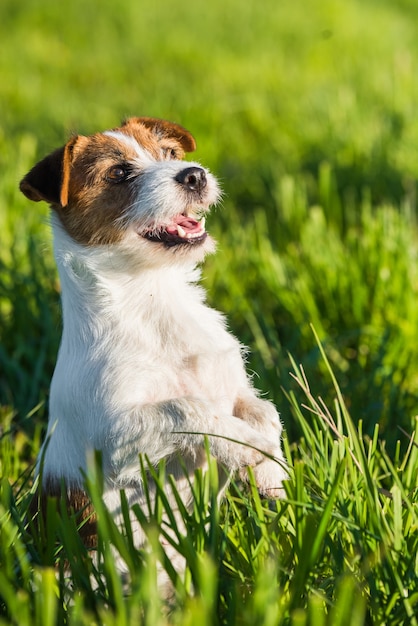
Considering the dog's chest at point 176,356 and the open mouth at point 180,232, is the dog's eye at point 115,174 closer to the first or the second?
the open mouth at point 180,232

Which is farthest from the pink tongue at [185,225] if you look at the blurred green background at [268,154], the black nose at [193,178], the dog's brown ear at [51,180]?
the blurred green background at [268,154]

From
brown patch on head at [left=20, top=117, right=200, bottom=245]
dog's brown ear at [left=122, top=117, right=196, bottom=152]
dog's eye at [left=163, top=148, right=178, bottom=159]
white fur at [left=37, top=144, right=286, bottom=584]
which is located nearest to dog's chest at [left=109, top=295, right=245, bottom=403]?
white fur at [left=37, top=144, right=286, bottom=584]

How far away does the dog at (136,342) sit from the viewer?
6.91ft

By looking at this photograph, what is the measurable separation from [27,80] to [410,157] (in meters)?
4.51

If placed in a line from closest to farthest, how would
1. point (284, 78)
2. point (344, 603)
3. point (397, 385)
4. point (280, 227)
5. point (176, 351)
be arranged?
point (344, 603), point (176, 351), point (397, 385), point (280, 227), point (284, 78)

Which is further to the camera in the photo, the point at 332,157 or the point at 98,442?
the point at 332,157

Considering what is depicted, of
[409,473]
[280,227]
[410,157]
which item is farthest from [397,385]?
[410,157]

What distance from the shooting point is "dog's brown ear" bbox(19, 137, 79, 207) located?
2418 mm

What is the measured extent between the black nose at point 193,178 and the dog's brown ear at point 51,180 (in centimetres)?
32

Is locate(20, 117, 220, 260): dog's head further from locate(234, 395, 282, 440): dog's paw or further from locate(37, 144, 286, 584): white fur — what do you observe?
locate(234, 395, 282, 440): dog's paw

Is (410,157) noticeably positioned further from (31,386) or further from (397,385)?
(31,386)

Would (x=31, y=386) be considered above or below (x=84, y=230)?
below

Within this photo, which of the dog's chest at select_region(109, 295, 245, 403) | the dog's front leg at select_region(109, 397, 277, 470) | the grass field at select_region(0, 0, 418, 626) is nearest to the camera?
the grass field at select_region(0, 0, 418, 626)

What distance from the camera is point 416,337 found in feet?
11.2
